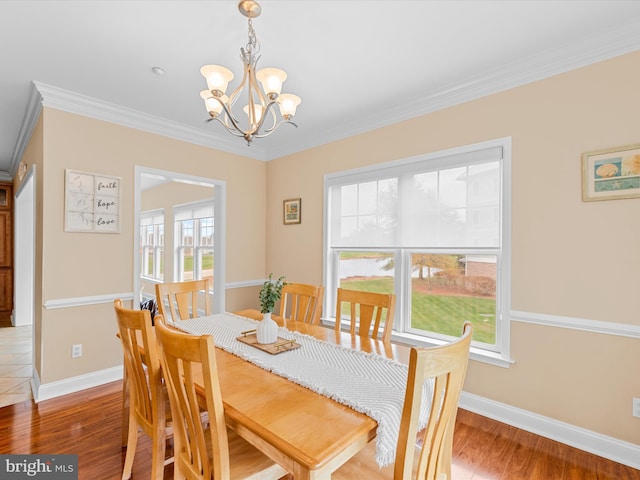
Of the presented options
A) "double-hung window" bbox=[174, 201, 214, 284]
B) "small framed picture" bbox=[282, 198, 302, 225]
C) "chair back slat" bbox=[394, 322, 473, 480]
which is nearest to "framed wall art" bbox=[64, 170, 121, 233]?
"small framed picture" bbox=[282, 198, 302, 225]

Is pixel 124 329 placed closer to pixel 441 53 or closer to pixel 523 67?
pixel 441 53

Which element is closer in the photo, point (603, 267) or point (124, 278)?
point (603, 267)

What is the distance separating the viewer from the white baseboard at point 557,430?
191cm

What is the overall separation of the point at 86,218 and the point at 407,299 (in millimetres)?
3096

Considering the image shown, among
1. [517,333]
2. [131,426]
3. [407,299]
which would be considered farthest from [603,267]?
[131,426]

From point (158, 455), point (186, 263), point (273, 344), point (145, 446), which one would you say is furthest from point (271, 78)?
point (186, 263)

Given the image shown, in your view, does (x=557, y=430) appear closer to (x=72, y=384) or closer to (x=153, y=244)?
(x=72, y=384)

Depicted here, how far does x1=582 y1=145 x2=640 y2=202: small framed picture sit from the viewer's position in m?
1.89

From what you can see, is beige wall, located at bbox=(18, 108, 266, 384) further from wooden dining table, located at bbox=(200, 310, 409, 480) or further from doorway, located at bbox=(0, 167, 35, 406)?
wooden dining table, located at bbox=(200, 310, 409, 480)

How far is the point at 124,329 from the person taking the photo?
1.55 metres

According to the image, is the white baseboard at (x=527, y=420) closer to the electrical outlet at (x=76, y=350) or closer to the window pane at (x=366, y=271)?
the electrical outlet at (x=76, y=350)

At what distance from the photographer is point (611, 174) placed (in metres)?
1.96

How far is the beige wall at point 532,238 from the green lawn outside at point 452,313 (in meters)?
0.24

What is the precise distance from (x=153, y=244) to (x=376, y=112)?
18.8ft
